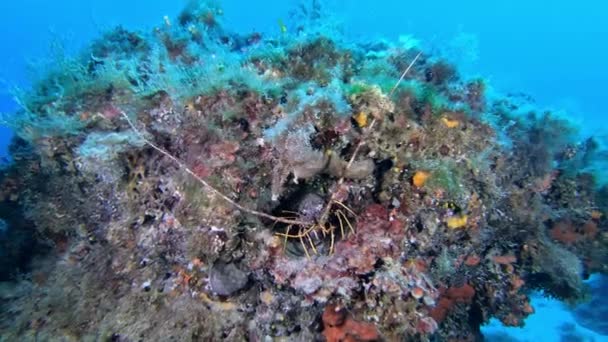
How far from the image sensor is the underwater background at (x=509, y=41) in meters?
6.49

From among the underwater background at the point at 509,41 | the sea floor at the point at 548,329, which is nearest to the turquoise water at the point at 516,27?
the underwater background at the point at 509,41

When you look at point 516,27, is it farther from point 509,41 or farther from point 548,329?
point 548,329

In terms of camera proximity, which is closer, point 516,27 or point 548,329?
point 548,329

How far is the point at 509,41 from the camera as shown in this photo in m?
101

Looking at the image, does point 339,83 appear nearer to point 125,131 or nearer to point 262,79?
point 262,79

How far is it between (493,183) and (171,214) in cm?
389

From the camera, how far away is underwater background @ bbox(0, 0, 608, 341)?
6.49 meters

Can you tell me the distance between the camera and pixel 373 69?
16.7 ft

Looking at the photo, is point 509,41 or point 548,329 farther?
point 509,41

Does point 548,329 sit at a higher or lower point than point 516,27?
lower

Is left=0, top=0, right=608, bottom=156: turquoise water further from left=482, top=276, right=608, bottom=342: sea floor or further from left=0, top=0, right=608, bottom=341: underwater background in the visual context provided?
left=482, top=276, right=608, bottom=342: sea floor

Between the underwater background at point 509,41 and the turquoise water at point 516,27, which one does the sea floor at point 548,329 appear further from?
the turquoise water at point 516,27

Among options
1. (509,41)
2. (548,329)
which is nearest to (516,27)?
(509,41)

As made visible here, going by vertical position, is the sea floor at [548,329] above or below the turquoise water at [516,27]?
below
